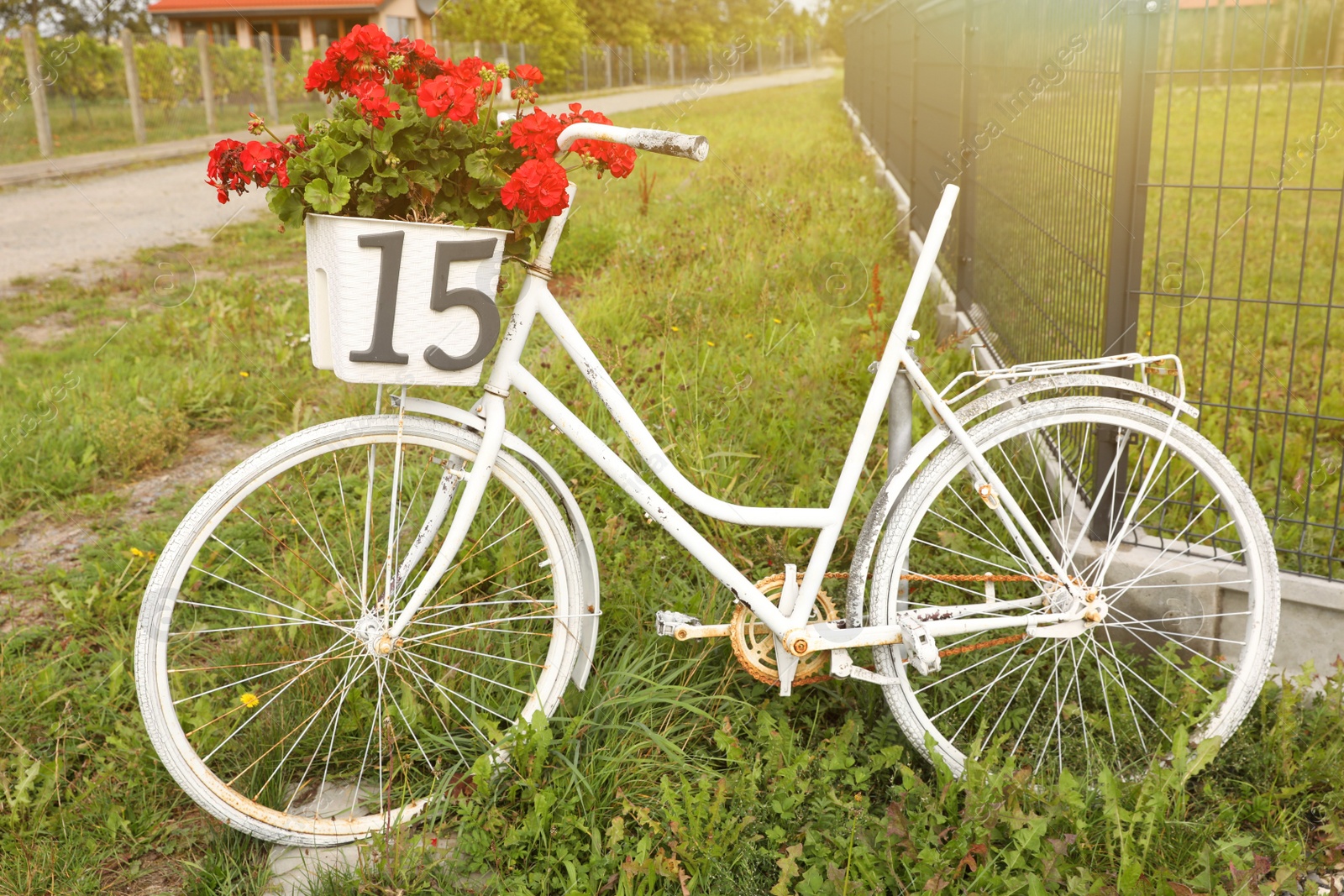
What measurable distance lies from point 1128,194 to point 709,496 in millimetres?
1294

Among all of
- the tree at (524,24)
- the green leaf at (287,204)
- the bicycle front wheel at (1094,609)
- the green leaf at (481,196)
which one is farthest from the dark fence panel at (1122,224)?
the tree at (524,24)

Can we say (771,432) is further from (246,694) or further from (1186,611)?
(246,694)

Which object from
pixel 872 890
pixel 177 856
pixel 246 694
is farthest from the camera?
pixel 246 694

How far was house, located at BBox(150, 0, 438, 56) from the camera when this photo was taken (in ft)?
104

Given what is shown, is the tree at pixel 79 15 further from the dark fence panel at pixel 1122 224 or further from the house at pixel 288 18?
the dark fence panel at pixel 1122 224

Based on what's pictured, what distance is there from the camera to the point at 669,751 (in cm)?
250

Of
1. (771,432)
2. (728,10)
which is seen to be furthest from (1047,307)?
(728,10)

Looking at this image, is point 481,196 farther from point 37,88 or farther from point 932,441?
point 37,88

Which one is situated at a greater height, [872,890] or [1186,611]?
[1186,611]

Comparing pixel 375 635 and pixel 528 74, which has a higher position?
pixel 528 74

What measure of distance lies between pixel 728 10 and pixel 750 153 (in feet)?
113

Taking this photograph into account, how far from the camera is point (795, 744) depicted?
2611mm

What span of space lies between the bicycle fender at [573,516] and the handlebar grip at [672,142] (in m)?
0.68

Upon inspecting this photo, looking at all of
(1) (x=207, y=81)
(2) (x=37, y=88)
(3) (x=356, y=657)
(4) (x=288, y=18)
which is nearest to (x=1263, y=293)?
(3) (x=356, y=657)
